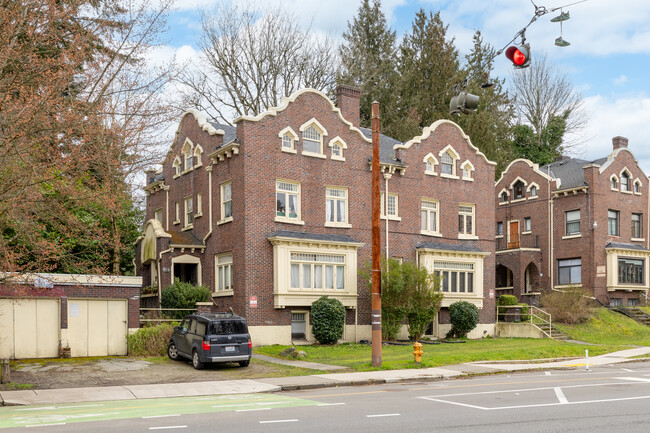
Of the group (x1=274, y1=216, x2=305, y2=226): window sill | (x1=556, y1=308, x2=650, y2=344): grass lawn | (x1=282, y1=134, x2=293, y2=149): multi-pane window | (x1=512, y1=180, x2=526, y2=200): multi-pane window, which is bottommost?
(x1=556, y1=308, x2=650, y2=344): grass lawn

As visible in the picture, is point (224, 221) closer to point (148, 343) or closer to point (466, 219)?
point (148, 343)

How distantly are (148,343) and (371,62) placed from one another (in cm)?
3752

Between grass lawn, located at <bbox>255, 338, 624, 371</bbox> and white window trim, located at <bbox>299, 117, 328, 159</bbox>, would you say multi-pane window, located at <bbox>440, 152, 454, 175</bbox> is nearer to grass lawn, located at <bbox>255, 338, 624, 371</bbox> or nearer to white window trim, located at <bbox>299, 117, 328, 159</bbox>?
white window trim, located at <bbox>299, 117, 328, 159</bbox>

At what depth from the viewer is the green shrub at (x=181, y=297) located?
29.1m

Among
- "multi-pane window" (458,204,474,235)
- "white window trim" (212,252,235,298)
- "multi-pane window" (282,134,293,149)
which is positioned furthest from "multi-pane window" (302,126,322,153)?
"multi-pane window" (458,204,474,235)

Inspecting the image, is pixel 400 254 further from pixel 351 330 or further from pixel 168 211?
pixel 168 211

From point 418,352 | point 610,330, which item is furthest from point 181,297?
point 610,330

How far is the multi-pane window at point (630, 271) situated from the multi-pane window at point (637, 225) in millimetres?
1891

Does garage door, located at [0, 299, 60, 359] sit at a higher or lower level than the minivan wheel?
higher

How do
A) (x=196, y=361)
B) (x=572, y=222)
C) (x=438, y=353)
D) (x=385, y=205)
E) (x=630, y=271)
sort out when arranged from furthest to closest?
(x=572, y=222), (x=630, y=271), (x=385, y=205), (x=438, y=353), (x=196, y=361)

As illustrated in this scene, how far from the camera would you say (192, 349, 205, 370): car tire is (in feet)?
72.0

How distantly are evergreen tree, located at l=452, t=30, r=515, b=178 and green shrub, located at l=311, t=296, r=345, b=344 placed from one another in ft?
81.4

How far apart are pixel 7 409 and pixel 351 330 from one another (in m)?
19.2

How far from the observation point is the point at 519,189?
48.9 metres
